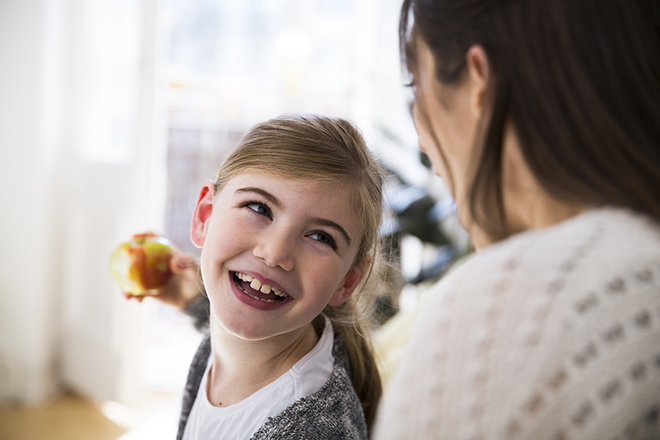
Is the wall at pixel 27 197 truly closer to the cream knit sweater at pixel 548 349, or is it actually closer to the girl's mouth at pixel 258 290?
the girl's mouth at pixel 258 290


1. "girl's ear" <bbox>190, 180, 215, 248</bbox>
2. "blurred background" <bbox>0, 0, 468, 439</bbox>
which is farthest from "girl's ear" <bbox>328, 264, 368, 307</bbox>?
"blurred background" <bbox>0, 0, 468, 439</bbox>

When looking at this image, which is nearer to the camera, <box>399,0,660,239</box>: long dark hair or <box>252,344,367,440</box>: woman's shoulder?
<box>399,0,660,239</box>: long dark hair

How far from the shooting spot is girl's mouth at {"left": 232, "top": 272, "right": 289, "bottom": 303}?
0.89 meters

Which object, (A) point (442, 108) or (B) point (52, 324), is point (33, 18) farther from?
(A) point (442, 108)

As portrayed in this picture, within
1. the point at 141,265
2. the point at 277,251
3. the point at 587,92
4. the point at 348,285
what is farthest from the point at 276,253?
the point at 587,92

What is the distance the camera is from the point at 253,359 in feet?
3.22

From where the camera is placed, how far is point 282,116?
1036 mm

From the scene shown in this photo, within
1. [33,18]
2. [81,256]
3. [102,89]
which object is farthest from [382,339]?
[33,18]

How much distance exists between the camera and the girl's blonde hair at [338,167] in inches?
36.7

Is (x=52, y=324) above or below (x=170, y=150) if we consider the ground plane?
below

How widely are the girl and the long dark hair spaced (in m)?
0.49

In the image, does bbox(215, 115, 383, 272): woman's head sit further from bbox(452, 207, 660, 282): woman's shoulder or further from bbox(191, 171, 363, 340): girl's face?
bbox(452, 207, 660, 282): woman's shoulder

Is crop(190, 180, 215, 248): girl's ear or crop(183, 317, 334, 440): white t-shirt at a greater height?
crop(190, 180, 215, 248): girl's ear

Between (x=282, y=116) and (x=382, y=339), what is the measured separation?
989mm
